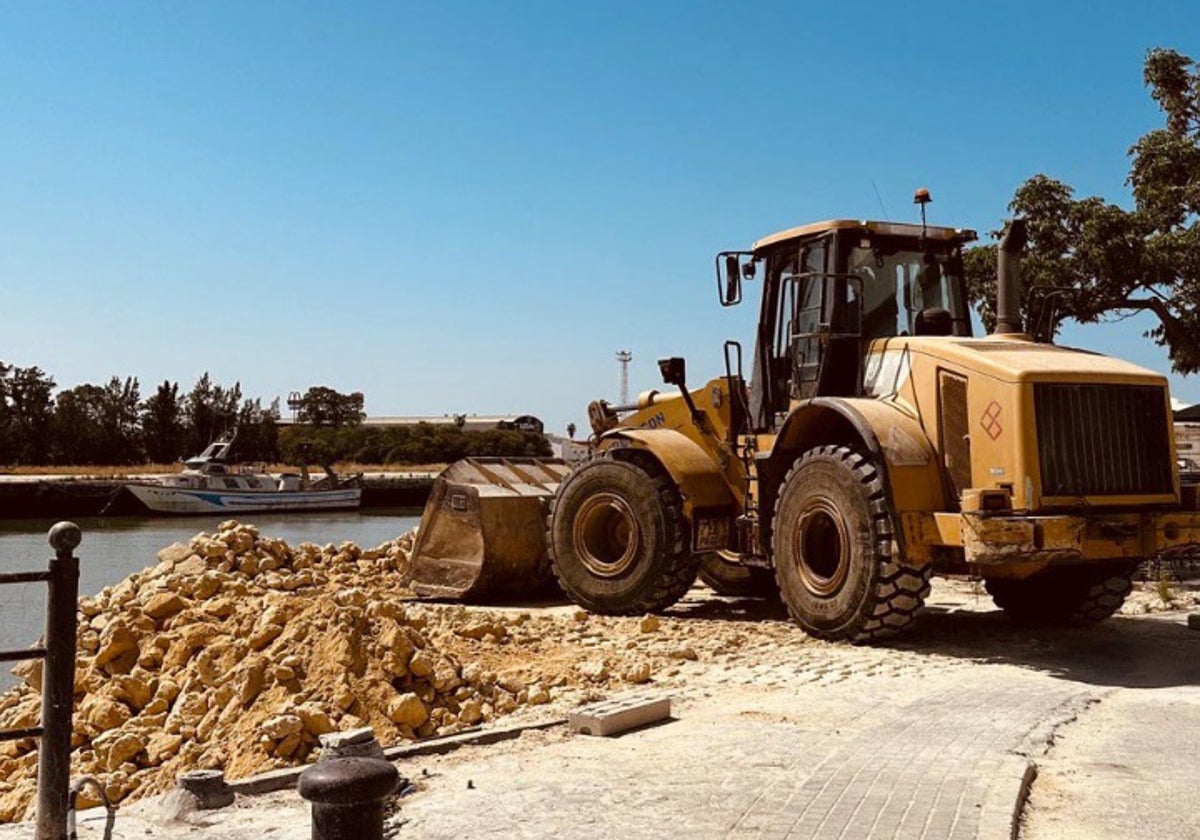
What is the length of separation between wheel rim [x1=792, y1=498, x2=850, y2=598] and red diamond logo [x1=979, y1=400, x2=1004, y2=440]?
1.30 meters

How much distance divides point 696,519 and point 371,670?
12.4 ft

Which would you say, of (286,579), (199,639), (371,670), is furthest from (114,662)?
(371,670)

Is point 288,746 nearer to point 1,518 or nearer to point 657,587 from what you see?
point 657,587

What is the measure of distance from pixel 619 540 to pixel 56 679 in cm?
707

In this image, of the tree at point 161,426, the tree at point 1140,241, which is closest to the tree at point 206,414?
the tree at point 161,426

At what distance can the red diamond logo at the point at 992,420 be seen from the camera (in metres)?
8.19

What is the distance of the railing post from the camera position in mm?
4500

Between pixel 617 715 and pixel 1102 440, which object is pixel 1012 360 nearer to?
pixel 1102 440

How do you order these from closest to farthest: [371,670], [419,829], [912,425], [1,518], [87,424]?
[419,829] → [371,670] → [912,425] → [1,518] → [87,424]

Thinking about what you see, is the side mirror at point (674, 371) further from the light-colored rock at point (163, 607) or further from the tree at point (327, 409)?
the tree at point (327, 409)

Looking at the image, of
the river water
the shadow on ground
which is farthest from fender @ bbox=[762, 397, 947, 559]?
the river water

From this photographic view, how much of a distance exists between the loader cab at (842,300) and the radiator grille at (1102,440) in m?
1.78

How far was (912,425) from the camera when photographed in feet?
29.0

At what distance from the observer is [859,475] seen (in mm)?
8672
